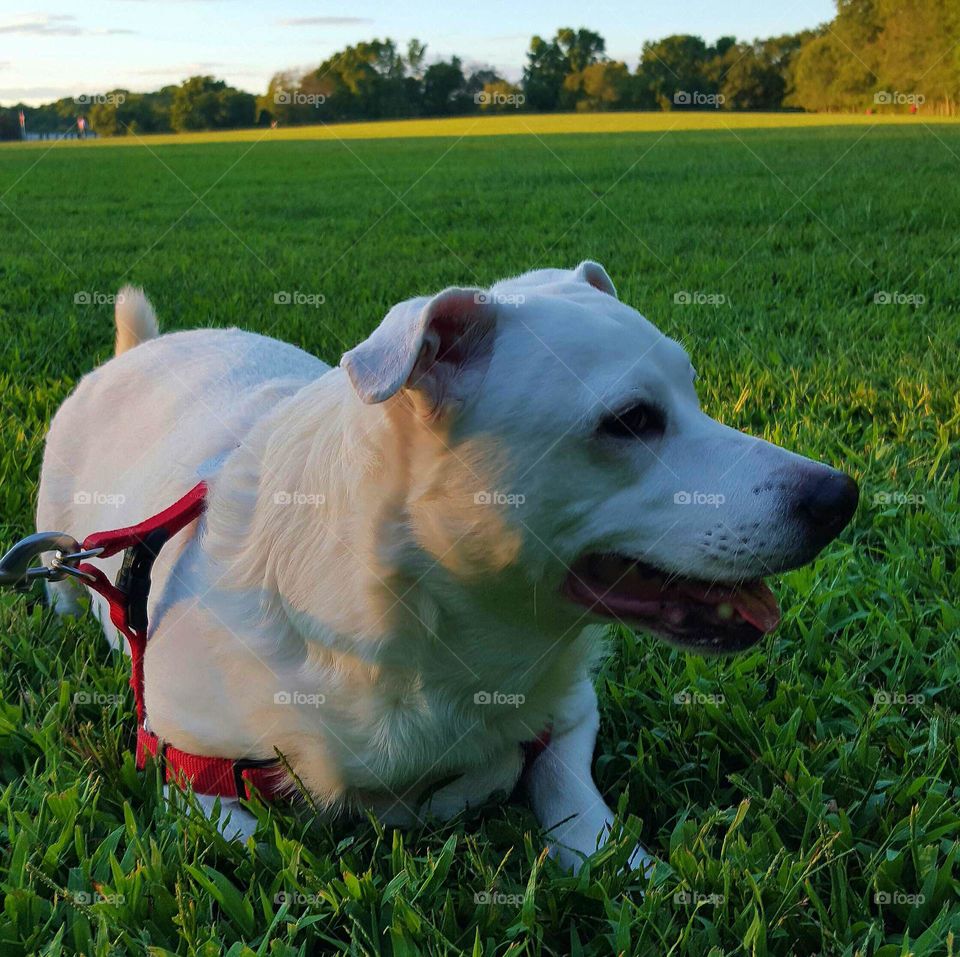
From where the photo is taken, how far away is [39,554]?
98.3 inches

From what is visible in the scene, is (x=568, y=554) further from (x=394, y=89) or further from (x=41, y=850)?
(x=394, y=89)

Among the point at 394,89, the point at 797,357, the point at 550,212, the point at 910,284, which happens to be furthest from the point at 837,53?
the point at 797,357

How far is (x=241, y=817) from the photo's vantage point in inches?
93.1

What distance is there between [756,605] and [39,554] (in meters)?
1.83

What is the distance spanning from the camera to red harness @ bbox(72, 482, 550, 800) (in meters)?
2.40
